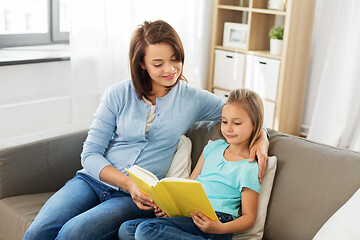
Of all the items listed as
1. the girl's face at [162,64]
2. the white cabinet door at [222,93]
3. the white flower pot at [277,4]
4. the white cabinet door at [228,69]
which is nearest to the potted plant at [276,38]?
the white flower pot at [277,4]

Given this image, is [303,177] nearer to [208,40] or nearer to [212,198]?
[212,198]

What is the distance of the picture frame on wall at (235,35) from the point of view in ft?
12.4

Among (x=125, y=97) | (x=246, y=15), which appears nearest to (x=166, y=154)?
(x=125, y=97)

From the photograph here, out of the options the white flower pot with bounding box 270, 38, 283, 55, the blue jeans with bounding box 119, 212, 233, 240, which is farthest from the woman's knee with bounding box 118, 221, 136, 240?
the white flower pot with bounding box 270, 38, 283, 55

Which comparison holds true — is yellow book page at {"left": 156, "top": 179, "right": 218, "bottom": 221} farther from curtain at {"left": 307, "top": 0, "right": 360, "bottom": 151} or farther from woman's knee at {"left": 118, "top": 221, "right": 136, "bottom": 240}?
curtain at {"left": 307, "top": 0, "right": 360, "bottom": 151}

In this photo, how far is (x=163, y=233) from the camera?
1.42 m

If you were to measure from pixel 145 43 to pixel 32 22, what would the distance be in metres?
1.89

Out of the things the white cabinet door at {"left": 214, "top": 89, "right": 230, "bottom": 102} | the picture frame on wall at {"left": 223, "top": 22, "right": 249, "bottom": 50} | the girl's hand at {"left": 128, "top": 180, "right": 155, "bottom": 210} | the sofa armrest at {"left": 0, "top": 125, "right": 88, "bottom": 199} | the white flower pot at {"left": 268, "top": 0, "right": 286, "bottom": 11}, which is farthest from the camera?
the white cabinet door at {"left": 214, "top": 89, "right": 230, "bottom": 102}

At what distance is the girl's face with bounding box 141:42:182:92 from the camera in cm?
172

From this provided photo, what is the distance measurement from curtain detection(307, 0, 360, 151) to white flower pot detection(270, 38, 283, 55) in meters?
0.37

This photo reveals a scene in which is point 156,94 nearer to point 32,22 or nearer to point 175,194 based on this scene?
point 175,194

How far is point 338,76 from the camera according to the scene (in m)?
3.47

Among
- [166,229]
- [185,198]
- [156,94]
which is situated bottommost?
[166,229]

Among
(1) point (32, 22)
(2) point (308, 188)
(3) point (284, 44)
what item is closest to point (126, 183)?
(2) point (308, 188)
